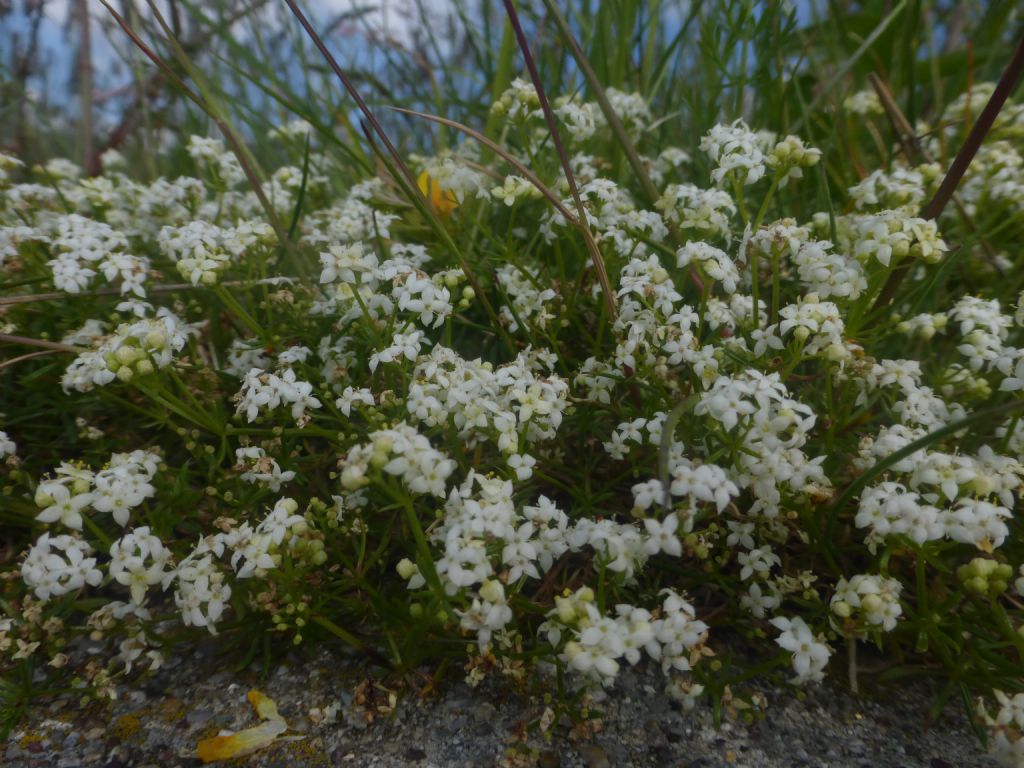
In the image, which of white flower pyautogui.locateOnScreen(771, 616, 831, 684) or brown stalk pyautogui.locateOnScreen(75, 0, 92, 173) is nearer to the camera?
white flower pyautogui.locateOnScreen(771, 616, 831, 684)

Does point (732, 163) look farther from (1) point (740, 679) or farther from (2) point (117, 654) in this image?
(2) point (117, 654)

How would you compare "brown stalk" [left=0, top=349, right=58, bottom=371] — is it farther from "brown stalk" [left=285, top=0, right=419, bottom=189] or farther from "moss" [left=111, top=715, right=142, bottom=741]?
"brown stalk" [left=285, top=0, right=419, bottom=189]

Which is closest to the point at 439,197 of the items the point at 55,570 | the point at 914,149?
the point at 914,149

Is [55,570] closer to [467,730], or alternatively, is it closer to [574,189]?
[467,730]

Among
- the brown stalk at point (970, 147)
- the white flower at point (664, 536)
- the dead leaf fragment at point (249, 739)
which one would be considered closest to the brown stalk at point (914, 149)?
the brown stalk at point (970, 147)

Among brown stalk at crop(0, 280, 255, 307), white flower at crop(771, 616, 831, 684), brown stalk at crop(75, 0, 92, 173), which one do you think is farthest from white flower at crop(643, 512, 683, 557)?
brown stalk at crop(75, 0, 92, 173)

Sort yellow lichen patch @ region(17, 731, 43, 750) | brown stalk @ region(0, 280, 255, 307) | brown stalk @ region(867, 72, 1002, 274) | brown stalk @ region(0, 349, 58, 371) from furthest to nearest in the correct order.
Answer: brown stalk @ region(867, 72, 1002, 274) → brown stalk @ region(0, 280, 255, 307) → brown stalk @ region(0, 349, 58, 371) → yellow lichen patch @ region(17, 731, 43, 750)
